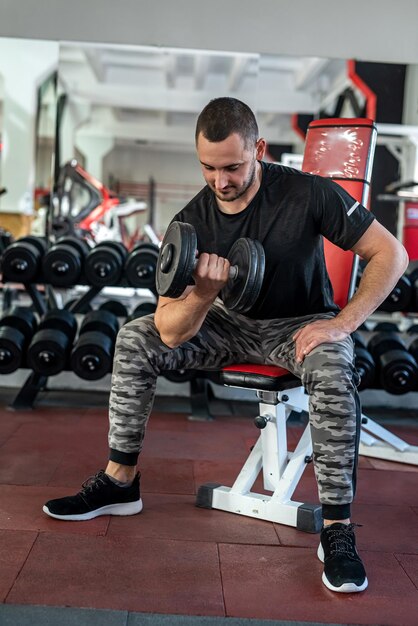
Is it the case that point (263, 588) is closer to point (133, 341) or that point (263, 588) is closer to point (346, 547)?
point (346, 547)

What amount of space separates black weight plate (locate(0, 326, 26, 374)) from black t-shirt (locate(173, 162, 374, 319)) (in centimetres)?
140

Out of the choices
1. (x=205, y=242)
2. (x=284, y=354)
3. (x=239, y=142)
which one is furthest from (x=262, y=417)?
(x=239, y=142)

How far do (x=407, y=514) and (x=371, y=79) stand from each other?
2.89 metres

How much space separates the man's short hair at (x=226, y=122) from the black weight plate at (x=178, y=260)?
0.77 feet

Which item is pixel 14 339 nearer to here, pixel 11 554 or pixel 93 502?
pixel 93 502

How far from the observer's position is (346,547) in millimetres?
1685

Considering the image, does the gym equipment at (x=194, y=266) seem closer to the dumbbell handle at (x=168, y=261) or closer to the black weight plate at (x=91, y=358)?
the dumbbell handle at (x=168, y=261)

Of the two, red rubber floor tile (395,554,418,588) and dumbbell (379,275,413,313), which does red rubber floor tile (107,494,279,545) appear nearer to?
red rubber floor tile (395,554,418,588)

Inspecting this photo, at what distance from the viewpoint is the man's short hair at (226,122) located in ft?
5.87

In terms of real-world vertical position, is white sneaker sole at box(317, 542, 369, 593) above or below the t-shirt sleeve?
below

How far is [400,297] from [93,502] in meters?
1.70

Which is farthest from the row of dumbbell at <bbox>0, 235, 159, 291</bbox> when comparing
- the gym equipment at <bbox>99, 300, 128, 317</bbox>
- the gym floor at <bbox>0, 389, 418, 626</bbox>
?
the gym floor at <bbox>0, 389, 418, 626</bbox>

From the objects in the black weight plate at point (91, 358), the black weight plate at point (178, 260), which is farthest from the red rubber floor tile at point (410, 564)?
the black weight plate at point (91, 358)

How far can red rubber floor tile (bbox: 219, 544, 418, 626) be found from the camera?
151cm
